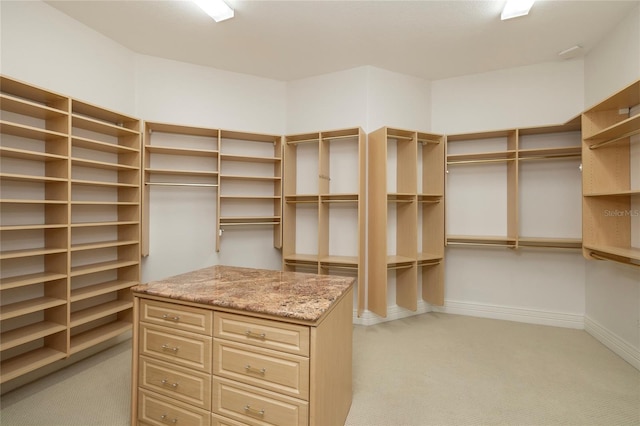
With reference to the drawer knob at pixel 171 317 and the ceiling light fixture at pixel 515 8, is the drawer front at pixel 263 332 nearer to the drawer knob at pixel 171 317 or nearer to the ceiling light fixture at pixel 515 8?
the drawer knob at pixel 171 317

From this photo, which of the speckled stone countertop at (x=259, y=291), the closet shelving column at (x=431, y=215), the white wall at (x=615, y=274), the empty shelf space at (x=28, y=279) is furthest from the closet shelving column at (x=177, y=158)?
the white wall at (x=615, y=274)

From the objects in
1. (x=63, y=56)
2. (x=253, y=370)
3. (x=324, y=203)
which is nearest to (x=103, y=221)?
(x=63, y=56)

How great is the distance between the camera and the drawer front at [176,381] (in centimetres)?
148

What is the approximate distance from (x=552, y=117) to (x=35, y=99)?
5228mm

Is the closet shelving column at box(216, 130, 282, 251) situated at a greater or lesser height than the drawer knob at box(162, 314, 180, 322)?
greater

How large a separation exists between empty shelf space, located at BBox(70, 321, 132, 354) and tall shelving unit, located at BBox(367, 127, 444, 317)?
8.56ft

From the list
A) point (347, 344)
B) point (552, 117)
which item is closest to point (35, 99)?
point (347, 344)

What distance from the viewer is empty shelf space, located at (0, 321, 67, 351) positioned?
6.30 ft

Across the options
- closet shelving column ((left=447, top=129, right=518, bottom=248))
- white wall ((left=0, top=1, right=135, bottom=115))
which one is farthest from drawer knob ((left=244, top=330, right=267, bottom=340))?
closet shelving column ((left=447, top=129, right=518, bottom=248))

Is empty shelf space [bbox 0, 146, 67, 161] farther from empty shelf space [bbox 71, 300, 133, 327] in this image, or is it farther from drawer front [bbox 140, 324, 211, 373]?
drawer front [bbox 140, 324, 211, 373]

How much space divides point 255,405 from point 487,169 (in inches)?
144

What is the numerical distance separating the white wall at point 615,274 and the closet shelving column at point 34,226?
4816mm

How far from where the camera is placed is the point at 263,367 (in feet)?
4.41

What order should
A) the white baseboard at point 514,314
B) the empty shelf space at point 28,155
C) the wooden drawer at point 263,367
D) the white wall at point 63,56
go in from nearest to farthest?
the wooden drawer at point 263,367 → the empty shelf space at point 28,155 → the white wall at point 63,56 → the white baseboard at point 514,314
